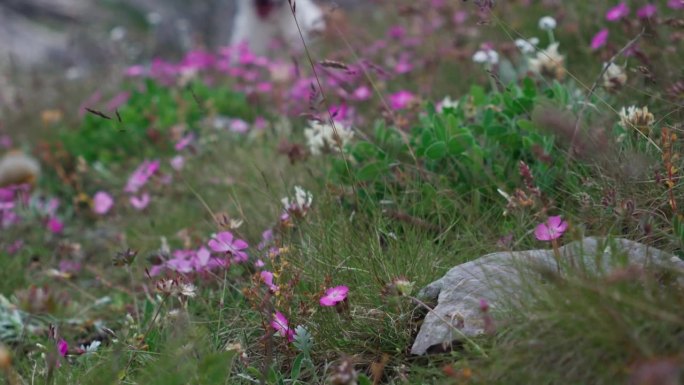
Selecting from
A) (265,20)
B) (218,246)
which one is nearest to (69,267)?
(218,246)

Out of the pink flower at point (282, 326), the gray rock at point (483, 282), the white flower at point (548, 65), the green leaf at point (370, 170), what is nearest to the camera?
the gray rock at point (483, 282)

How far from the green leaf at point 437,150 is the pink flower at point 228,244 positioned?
2.23ft

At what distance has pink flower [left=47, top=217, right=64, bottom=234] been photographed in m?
3.93

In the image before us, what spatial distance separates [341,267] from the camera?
2330 mm

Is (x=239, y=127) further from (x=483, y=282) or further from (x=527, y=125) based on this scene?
(x=483, y=282)

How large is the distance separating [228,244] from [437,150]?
758mm

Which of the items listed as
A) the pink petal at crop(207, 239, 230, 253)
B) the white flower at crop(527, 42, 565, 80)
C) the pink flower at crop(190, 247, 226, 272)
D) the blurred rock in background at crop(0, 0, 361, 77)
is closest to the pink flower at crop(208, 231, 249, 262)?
the pink petal at crop(207, 239, 230, 253)

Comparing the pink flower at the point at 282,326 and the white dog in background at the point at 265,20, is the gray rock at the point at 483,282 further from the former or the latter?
the white dog in background at the point at 265,20

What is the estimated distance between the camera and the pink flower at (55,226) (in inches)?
155

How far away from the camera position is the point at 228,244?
8.10ft

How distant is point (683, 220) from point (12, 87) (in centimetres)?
605

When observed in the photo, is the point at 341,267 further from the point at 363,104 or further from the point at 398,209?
the point at 363,104

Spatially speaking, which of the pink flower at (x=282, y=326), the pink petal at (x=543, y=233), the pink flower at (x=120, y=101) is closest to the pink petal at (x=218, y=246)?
the pink flower at (x=282, y=326)

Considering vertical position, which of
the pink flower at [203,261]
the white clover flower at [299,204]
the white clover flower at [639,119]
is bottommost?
the pink flower at [203,261]
